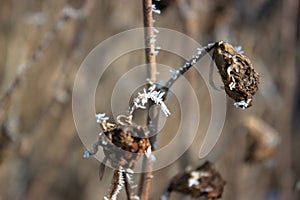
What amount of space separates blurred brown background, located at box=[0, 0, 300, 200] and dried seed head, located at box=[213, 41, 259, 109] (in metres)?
0.69

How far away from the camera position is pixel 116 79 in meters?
2.06

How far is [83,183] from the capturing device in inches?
84.7

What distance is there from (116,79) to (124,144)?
1421 millimetres

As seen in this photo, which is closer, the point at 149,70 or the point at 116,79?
the point at 149,70

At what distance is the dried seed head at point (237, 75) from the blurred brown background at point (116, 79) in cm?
69

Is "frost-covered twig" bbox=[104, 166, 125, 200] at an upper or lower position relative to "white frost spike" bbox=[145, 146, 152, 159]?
lower

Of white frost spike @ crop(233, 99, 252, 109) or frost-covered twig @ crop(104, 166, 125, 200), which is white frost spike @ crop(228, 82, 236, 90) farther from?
frost-covered twig @ crop(104, 166, 125, 200)

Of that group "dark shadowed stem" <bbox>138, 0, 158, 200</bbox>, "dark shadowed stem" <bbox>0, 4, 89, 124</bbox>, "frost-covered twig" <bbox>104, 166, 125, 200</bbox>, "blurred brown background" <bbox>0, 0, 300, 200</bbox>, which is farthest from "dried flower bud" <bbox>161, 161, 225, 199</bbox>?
A: "blurred brown background" <bbox>0, 0, 300, 200</bbox>

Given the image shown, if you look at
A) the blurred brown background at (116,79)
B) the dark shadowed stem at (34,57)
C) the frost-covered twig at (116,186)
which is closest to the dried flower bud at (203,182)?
the frost-covered twig at (116,186)

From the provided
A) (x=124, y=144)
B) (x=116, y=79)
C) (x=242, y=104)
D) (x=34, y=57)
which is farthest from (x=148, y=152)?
(x=116, y=79)

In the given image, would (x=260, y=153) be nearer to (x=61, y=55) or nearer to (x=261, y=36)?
(x=261, y=36)

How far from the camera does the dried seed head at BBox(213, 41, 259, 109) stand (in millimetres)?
639

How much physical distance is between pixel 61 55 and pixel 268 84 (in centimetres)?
81

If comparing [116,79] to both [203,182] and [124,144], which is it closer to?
[203,182]
